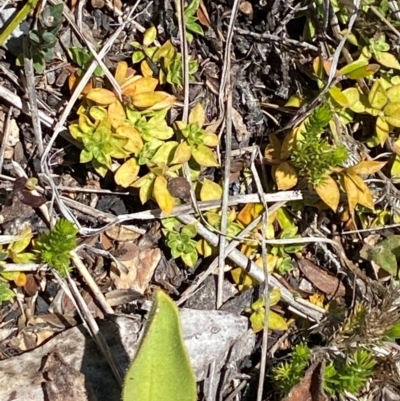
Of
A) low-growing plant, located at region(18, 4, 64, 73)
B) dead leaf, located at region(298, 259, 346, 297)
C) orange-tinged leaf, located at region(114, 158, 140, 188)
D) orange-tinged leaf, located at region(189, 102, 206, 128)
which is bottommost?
dead leaf, located at region(298, 259, 346, 297)

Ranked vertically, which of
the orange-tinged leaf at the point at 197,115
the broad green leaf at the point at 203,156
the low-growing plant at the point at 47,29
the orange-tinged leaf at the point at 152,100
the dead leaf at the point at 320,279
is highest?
→ the low-growing plant at the point at 47,29

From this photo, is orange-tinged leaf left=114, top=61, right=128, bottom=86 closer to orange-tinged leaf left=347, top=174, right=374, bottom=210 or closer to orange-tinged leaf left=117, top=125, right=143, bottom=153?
orange-tinged leaf left=117, top=125, right=143, bottom=153

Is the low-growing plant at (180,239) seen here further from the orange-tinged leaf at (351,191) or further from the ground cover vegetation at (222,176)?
the orange-tinged leaf at (351,191)

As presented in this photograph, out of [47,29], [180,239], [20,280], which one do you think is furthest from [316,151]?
[20,280]

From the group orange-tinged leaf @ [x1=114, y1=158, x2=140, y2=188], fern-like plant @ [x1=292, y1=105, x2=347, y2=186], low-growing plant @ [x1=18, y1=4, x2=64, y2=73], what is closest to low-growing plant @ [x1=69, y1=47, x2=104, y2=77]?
low-growing plant @ [x1=18, y1=4, x2=64, y2=73]

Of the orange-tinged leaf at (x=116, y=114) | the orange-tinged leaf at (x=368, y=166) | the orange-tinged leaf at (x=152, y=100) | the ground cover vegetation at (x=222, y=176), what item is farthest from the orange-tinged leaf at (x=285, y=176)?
the orange-tinged leaf at (x=116, y=114)

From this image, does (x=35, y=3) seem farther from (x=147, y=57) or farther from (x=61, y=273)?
(x=61, y=273)
